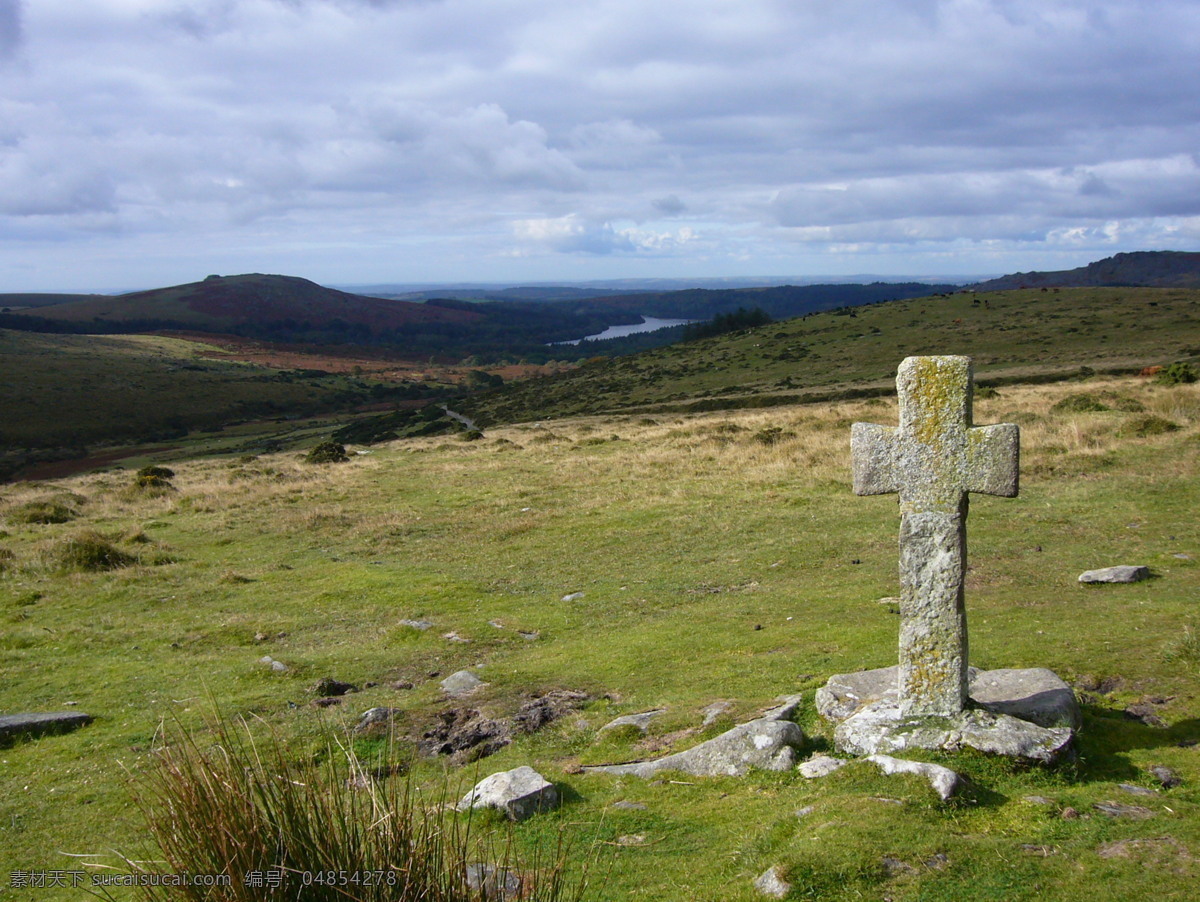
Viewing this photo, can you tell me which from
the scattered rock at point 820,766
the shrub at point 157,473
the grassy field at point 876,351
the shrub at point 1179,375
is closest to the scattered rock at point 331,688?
the scattered rock at point 820,766

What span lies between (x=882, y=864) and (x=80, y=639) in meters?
13.5

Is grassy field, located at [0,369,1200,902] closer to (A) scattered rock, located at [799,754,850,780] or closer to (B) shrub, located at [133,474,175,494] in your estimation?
(A) scattered rock, located at [799,754,850,780]

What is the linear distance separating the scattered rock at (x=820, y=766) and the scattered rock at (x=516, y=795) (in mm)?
2029

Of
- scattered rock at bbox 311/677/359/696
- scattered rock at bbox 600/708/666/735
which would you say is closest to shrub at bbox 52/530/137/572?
scattered rock at bbox 311/677/359/696

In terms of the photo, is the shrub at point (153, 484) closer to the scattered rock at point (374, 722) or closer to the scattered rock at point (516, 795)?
the scattered rock at point (374, 722)

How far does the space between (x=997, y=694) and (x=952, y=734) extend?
38.6 inches

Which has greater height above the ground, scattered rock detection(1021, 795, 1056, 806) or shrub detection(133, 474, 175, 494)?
scattered rock detection(1021, 795, 1056, 806)

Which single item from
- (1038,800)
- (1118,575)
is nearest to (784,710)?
(1038,800)

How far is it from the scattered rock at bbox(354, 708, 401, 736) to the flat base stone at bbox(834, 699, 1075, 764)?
189 inches

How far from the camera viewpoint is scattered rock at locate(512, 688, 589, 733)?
894 cm

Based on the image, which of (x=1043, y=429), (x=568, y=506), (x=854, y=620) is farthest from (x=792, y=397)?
→ (x=854, y=620)

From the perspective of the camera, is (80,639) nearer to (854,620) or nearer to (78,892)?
(78,892)

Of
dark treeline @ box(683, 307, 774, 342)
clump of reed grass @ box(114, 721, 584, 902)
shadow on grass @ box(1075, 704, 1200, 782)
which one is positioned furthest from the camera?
dark treeline @ box(683, 307, 774, 342)

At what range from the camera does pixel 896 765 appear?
6.25m
